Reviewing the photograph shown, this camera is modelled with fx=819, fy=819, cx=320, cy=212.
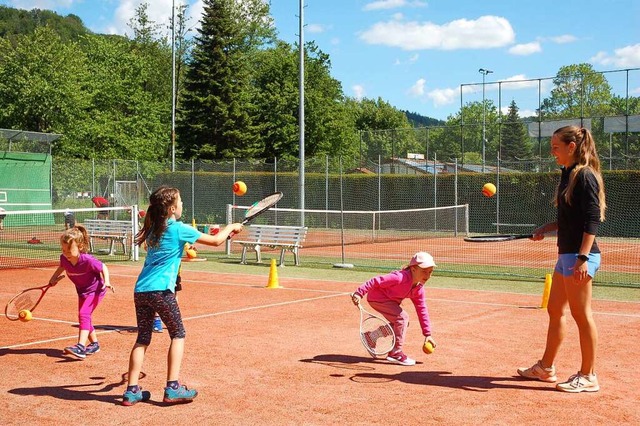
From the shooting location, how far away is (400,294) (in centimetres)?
773

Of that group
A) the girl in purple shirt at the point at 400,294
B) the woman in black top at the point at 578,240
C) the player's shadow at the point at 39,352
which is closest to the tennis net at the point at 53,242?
the player's shadow at the point at 39,352

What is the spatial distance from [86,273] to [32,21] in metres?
118

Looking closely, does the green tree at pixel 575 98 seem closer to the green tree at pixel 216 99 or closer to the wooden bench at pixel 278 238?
the green tree at pixel 216 99

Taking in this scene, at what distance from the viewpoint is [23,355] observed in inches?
321

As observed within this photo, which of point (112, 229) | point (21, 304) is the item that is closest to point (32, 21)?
point (112, 229)

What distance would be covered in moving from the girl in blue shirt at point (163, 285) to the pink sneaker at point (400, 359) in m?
2.21

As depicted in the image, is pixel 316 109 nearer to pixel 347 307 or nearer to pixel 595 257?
pixel 347 307

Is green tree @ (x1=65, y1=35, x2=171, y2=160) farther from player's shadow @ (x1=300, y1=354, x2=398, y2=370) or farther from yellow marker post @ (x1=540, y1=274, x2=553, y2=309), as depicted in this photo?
player's shadow @ (x1=300, y1=354, x2=398, y2=370)

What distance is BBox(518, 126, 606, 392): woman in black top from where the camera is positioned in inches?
247

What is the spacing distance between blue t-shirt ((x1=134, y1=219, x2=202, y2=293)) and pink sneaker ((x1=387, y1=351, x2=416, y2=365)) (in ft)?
8.12

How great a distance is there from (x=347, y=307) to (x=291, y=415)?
5.88 m

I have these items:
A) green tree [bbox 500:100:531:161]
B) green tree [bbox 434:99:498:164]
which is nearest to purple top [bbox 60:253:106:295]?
green tree [bbox 434:99:498:164]

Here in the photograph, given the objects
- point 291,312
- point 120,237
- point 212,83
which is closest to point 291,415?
point 291,312

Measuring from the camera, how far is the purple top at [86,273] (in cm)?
824
